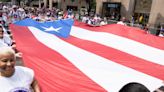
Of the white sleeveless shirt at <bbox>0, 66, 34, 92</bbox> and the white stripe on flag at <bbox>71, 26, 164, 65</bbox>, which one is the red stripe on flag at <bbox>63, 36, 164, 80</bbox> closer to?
the white stripe on flag at <bbox>71, 26, 164, 65</bbox>

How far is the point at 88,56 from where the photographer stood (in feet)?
16.0

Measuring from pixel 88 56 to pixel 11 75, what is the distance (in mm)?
2662

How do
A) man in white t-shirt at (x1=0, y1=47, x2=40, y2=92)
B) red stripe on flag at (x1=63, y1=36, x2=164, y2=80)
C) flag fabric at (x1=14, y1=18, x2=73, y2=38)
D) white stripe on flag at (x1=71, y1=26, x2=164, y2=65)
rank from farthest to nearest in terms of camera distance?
flag fabric at (x1=14, y1=18, x2=73, y2=38)
white stripe on flag at (x1=71, y1=26, x2=164, y2=65)
red stripe on flag at (x1=63, y1=36, x2=164, y2=80)
man in white t-shirt at (x1=0, y1=47, x2=40, y2=92)

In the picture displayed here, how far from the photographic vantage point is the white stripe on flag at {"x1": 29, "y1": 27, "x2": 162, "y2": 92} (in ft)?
11.9

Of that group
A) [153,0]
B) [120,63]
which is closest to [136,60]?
[120,63]

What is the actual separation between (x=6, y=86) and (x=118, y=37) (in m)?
3.83

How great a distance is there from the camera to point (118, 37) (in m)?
5.80

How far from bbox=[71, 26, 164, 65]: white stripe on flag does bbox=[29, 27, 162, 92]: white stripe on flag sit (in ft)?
1.99

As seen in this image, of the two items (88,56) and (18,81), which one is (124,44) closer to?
(88,56)

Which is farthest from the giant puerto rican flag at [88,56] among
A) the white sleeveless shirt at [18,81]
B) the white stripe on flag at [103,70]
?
the white sleeveless shirt at [18,81]

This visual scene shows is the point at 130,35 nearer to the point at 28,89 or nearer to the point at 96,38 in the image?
the point at 96,38

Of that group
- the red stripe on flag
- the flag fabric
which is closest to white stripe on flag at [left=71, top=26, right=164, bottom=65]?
the red stripe on flag

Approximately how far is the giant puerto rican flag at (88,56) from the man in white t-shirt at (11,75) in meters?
1.25

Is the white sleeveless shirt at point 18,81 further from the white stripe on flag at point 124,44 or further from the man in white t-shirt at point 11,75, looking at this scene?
the white stripe on flag at point 124,44
